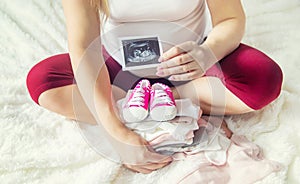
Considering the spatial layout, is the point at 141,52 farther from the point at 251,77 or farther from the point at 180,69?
the point at 251,77

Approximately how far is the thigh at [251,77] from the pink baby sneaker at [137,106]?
18 centimetres

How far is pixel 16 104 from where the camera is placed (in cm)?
121

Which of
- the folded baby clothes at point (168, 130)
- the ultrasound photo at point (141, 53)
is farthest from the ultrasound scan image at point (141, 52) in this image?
the folded baby clothes at point (168, 130)

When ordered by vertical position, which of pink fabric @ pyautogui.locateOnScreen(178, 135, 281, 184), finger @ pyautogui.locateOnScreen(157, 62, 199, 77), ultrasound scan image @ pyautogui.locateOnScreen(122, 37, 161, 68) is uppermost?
ultrasound scan image @ pyautogui.locateOnScreen(122, 37, 161, 68)

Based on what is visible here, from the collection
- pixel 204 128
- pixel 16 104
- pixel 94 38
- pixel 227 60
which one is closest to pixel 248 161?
pixel 204 128

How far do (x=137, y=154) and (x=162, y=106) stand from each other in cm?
11

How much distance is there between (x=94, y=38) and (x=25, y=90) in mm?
267

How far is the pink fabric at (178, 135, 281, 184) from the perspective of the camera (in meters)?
1.01

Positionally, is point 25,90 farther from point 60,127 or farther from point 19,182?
point 19,182

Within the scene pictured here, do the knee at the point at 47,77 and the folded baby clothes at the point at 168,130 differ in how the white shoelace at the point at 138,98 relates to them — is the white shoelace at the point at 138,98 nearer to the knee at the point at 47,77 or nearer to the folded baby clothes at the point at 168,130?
the folded baby clothes at the point at 168,130

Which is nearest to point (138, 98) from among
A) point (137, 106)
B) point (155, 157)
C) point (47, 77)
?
point (137, 106)

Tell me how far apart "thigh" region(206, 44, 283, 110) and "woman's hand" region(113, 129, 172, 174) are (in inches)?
8.3

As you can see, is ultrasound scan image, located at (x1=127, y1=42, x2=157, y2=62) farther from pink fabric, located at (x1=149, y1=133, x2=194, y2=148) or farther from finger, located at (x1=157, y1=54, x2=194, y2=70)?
pink fabric, located at (x1=149, y1=133, x2=194, y2=148)

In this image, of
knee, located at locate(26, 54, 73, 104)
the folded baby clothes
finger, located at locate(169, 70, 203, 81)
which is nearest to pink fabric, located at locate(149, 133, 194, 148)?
the folded baby clothes
